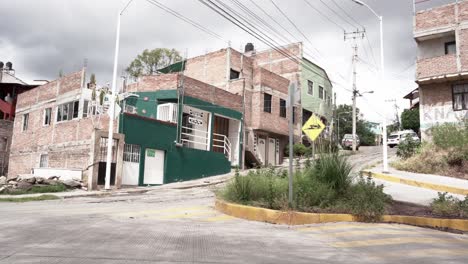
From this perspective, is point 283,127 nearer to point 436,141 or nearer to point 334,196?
point 436,141

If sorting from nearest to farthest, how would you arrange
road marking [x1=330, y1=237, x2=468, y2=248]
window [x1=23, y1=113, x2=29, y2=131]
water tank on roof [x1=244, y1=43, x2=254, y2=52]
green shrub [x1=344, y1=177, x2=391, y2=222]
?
road marking [x1=330, y1=237, x2=468, y2=248]
green shrub [x1=344, y1=177, x2=391, y2=222]
window [x1=23, y1=113, x2=29, y2=131]
water tank on roof [x1=244, y1=43, x2=254, y2=52]

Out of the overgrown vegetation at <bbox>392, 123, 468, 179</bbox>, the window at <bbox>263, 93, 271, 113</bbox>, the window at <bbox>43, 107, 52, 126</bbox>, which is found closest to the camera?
the overgrown vegetation at <bbox>392, 123, 468, 179</bbox>

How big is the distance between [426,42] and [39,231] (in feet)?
83.0

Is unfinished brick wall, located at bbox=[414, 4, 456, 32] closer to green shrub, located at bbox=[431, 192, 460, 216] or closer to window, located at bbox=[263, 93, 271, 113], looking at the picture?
window, located at bbox=[263, 93, 271, 113]

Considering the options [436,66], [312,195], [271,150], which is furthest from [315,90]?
[312,195]

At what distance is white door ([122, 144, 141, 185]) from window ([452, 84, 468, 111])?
18784mm

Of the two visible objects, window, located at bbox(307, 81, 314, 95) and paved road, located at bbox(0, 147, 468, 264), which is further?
window, located at bbox(307, 81, 314, 95)

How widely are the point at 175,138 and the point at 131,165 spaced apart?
11.0 ft

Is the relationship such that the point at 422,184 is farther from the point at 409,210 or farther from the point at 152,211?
the point at 152,211

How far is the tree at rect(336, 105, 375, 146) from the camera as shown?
6293cm

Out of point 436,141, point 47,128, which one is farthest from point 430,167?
point 47,128

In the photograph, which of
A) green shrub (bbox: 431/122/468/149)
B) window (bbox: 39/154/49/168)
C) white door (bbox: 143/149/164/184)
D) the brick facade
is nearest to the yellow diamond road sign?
green shrub (bbox: 431/122/468/149)

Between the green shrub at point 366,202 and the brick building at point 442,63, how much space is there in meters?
15.4

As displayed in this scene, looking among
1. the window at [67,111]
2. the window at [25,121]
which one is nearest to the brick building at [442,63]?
the window at [67,111]
